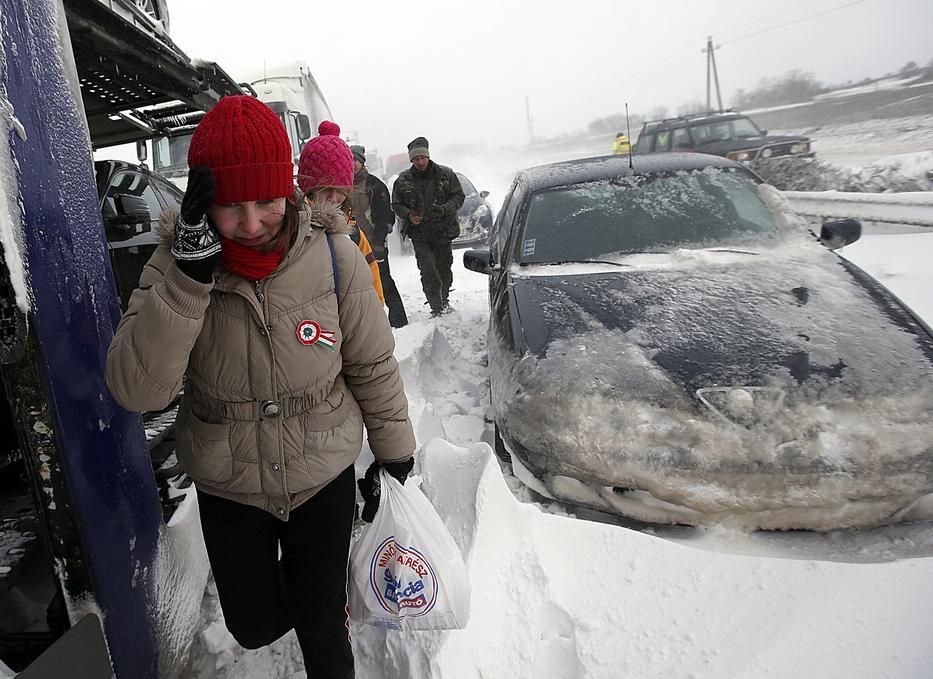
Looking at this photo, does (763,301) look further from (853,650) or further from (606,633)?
(606,633)

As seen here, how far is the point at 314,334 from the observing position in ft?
4.84

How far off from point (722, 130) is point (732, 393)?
1153 centimetres

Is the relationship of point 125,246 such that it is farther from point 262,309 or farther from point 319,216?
point 262,309

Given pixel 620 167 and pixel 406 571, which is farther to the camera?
pixel 620 167

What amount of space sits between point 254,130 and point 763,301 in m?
2.49

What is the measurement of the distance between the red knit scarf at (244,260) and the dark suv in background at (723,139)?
11.7 meters

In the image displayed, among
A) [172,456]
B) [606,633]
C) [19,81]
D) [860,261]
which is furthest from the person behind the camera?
[860,261]

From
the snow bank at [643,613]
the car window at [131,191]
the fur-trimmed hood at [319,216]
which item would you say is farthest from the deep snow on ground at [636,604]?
the car window at [131,191]

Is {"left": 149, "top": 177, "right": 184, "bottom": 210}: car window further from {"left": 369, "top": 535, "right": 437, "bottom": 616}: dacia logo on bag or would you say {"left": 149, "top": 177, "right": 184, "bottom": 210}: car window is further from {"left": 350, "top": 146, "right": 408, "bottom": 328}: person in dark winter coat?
{"left": 369, "top": 535, "right": 437, "bottom": 616}: dacia logo on bag

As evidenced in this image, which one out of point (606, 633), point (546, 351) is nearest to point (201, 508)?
point (606, 633)

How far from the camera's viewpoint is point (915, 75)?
28406 mm

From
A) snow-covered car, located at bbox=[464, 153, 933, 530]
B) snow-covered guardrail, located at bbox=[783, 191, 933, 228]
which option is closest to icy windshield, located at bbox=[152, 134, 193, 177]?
snow-covered car, located at bbox=[464, 153, 933, 530]

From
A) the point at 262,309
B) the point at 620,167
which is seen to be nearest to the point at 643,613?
the point at 262,309

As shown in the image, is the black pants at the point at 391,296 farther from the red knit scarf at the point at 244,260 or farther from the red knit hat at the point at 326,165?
the red knit scarf at the point at 244,260
